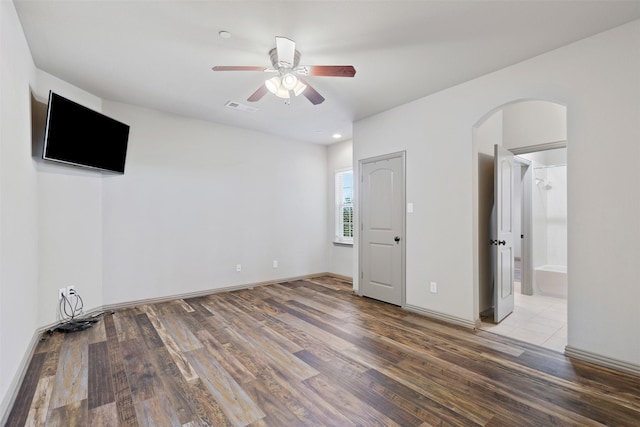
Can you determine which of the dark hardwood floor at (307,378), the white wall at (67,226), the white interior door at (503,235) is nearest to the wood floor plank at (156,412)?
the dark hardwood floor at (307,378)

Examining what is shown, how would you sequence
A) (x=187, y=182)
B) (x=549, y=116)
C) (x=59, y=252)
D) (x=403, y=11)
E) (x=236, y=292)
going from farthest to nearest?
(x=236, y=292), (x=187, y=182), (x=549, y=116), (x=59, y=252), (x=403, y=11)

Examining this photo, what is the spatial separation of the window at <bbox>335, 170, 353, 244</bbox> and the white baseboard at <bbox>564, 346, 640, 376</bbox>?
3.64 metres

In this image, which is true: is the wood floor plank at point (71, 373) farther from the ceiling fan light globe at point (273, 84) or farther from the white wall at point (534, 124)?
the white wall at point (534, 124)

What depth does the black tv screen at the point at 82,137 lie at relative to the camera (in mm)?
2693

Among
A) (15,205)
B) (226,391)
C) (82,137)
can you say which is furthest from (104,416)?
(82,137)

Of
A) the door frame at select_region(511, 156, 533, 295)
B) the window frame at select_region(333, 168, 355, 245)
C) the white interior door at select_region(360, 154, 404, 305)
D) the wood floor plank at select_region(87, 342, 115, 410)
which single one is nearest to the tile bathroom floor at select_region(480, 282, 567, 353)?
the door frame at select_region(511, 156, 533, 295)

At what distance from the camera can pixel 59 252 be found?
319 cm

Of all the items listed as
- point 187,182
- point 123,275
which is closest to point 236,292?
point 123,275

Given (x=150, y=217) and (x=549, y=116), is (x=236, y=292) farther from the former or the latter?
(x=549, y=116)

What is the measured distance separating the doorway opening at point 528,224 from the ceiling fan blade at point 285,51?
2.17 metres

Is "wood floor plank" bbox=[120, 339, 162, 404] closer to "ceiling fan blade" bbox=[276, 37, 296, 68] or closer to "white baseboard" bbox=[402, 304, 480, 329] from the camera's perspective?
"ceiling fan blade" bbox=[276, 37, 296, 68]

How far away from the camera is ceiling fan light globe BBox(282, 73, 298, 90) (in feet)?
7.95

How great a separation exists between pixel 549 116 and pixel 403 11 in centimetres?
287

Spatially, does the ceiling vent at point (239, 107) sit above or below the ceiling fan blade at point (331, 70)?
above
